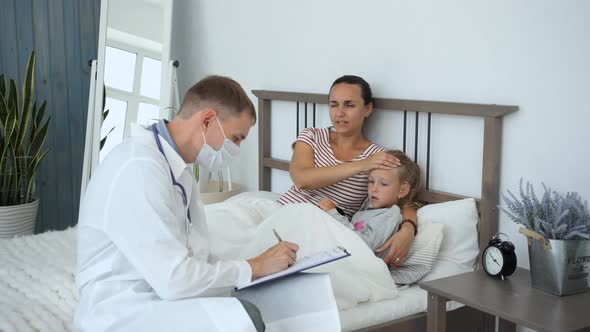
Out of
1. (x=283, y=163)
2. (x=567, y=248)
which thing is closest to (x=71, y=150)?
(x=283, y=163)

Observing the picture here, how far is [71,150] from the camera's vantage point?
4.30 meters

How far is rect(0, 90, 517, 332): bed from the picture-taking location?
1830 mm

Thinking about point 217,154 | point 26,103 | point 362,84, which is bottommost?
point 217,154

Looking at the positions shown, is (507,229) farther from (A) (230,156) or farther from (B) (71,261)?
(B) (71,261)

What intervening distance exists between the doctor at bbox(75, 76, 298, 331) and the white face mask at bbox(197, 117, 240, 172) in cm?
3

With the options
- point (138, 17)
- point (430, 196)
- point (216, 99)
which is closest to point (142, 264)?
point (216, 99)

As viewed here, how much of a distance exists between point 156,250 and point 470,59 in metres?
1.38

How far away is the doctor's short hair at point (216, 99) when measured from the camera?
1.64 m

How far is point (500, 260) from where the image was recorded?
1.91m

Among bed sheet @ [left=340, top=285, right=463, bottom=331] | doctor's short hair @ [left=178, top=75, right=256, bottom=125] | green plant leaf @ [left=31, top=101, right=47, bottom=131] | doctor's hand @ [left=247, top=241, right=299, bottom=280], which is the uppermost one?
doctor's short hair @ [left=178, top=75, right=256, bottom=125]

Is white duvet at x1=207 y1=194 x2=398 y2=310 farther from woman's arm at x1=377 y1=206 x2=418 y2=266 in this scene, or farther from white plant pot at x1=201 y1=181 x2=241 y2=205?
white plant pot at x1=201 y1=181 x2=241 y2=205

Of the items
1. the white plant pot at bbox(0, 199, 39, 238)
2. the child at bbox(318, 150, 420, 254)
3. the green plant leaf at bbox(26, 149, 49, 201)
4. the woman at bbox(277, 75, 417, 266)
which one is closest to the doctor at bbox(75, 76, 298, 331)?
the child at bbox(318, 150, 420, 254)

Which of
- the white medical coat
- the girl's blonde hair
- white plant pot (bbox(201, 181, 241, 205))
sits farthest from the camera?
white plant pot (bbox(201, 181, 241, 205))

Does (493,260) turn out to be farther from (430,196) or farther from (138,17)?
(138,17)
